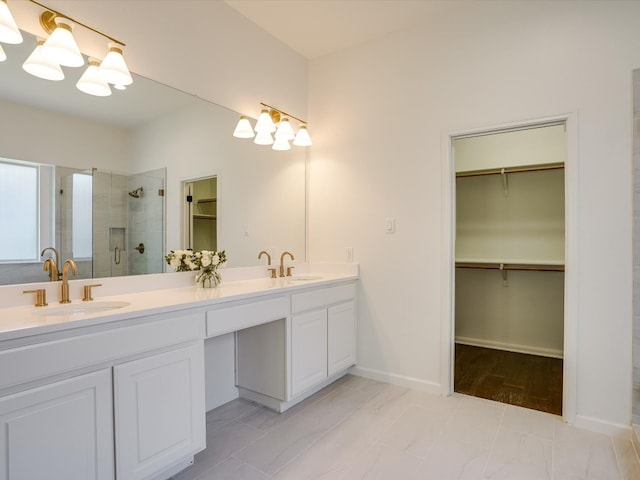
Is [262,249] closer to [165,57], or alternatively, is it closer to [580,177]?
[165,57]

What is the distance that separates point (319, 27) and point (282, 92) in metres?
0.55

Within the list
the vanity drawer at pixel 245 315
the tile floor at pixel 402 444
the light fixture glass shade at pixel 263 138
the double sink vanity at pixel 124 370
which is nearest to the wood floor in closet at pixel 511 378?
the tile floor at pixel 402 444

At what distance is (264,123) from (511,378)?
2.80 meters

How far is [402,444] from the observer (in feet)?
6.58

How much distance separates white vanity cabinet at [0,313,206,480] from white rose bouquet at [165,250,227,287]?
52 cm

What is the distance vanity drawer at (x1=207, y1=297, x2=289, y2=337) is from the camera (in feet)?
5.95

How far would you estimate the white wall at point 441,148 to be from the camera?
2088mm

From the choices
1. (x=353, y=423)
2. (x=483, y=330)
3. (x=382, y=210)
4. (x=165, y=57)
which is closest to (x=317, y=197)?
(x=382, y=210)

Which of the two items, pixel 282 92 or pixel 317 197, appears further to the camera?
pixel 317 197

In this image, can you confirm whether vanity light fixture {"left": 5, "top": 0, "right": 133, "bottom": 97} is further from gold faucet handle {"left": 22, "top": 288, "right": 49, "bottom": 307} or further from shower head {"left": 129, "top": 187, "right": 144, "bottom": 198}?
gold faucet handle {"left": 22, "top": 288, "right": 49, "bottom": 307}

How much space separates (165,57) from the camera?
6.98 feet

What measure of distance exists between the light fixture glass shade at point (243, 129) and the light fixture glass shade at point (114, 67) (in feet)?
2.85

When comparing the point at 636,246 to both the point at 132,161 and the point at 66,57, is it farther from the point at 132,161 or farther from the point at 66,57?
the point at 66,57

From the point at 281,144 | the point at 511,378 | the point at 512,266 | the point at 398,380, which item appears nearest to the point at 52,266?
the point at 281,144
